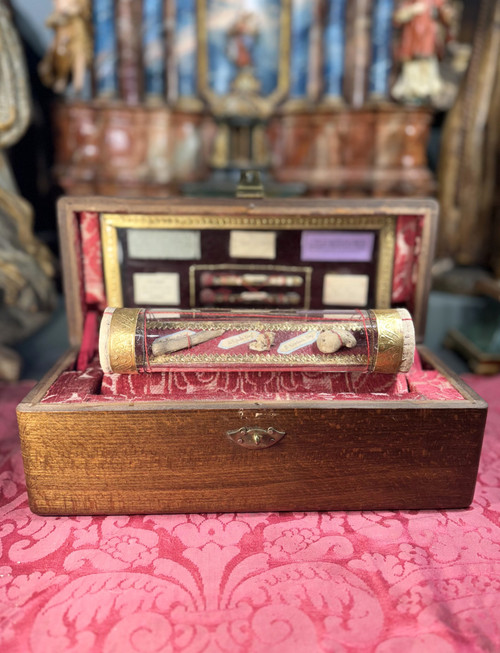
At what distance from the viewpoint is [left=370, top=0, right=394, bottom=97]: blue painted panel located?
15.1 feet

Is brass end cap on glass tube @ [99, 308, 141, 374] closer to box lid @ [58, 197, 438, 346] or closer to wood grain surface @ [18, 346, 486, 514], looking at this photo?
wood grain surface @ [18, 346, 486, 514]

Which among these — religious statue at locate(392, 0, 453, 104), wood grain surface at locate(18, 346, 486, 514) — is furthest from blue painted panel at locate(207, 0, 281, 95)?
wood grain surface at locate(18, 346, 486, 514)

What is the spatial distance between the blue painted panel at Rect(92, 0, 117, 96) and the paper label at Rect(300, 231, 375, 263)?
3.38 m

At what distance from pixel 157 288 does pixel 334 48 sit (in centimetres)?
374

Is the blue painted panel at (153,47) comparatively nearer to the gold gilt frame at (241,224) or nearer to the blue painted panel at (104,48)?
the blue painted panel at (104,48)

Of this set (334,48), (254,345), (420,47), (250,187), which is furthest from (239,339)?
(334,48)

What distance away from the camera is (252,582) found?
142cm

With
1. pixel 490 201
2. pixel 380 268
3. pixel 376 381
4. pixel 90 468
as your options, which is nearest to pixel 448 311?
pixel 490 201

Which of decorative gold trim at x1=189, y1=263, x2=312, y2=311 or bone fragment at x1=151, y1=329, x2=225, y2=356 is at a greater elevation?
decorative gold trim at x1=189, y1=263, x2=312, y2=311

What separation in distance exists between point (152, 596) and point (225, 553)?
0.80ft

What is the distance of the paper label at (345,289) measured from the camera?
85.6 inches

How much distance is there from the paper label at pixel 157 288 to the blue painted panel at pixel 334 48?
138 inches

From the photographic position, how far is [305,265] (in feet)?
7.11

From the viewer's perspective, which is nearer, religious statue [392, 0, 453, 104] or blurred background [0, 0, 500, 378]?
religious statue [392, 0, 453, 104]
